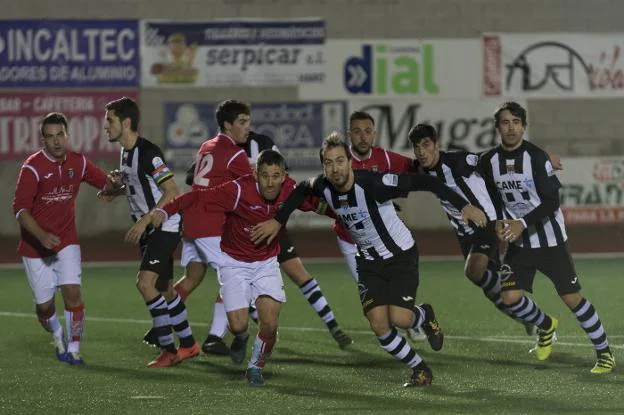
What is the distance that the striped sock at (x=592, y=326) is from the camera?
27.2 ft

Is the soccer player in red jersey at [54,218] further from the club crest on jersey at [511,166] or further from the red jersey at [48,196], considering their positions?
the club crest on jersey at [511,166]

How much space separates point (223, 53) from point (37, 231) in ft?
36.5

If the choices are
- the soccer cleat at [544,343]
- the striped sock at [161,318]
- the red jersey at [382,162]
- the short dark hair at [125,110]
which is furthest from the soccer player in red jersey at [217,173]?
the soccer cleat at [544,343]

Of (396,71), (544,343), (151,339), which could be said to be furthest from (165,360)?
(396,71)

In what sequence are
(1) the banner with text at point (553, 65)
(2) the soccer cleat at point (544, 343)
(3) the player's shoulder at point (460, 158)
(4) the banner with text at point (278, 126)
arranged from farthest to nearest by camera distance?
(1) the banner with text at point (553, 65) < (4) the banner with text at point (278, 126) < (3) the player's shoulder at point (460, 158) < (2) the soccer cleat at point (544, 343)

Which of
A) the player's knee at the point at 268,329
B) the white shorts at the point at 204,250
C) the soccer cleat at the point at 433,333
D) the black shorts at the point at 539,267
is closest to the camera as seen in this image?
the player's knee at the point at 268,329

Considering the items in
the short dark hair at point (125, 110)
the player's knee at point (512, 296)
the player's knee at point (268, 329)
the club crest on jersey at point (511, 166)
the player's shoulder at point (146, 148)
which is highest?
the short dark hair at point (125, 110)

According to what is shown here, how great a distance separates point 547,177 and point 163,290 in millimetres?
2951

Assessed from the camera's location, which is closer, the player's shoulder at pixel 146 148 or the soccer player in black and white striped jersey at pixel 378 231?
the soccer player in black and white striped jersey at pixel 378 231

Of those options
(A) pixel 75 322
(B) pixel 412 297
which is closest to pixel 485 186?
(B) pixel 412 297

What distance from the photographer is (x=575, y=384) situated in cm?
781

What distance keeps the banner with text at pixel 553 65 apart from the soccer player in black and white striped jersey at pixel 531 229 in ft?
38.2

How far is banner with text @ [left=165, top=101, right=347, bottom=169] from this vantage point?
1952 centimetres

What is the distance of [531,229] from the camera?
8.61 metres
